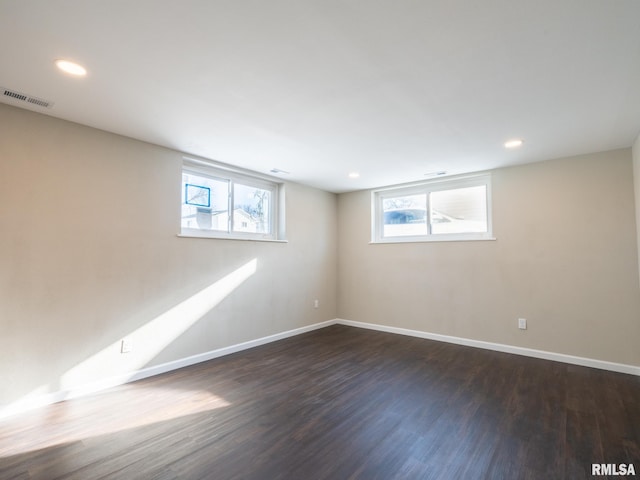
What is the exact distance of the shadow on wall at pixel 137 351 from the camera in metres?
2.50

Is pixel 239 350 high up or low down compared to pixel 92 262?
down

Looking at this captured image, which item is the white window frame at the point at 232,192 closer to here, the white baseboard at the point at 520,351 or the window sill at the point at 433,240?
the window sill at the point at 433,240

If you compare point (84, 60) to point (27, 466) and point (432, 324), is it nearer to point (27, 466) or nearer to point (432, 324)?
point (27, 466)

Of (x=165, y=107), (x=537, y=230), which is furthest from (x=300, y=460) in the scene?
(x=537, y=230)

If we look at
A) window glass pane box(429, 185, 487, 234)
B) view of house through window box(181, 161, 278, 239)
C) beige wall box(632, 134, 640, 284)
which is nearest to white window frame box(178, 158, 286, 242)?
view of house through window box(181, 161, 278, 239)

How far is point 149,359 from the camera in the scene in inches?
122

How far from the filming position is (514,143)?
3160 mm

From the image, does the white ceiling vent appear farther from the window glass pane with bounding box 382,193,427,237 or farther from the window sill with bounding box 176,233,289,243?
the window glass pane with bounding box 382,193,427,237

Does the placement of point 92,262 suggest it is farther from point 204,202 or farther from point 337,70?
point 337,70

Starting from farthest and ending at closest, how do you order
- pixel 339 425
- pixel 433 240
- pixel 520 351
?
pixel 433 240, pixel 520 351, pixel 339 425

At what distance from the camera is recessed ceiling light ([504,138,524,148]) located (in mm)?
3080

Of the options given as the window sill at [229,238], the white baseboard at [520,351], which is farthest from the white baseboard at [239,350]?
the window sill at [229,238]

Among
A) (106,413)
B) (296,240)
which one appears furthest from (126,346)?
(296,240)

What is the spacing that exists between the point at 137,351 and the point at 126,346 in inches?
4.8
